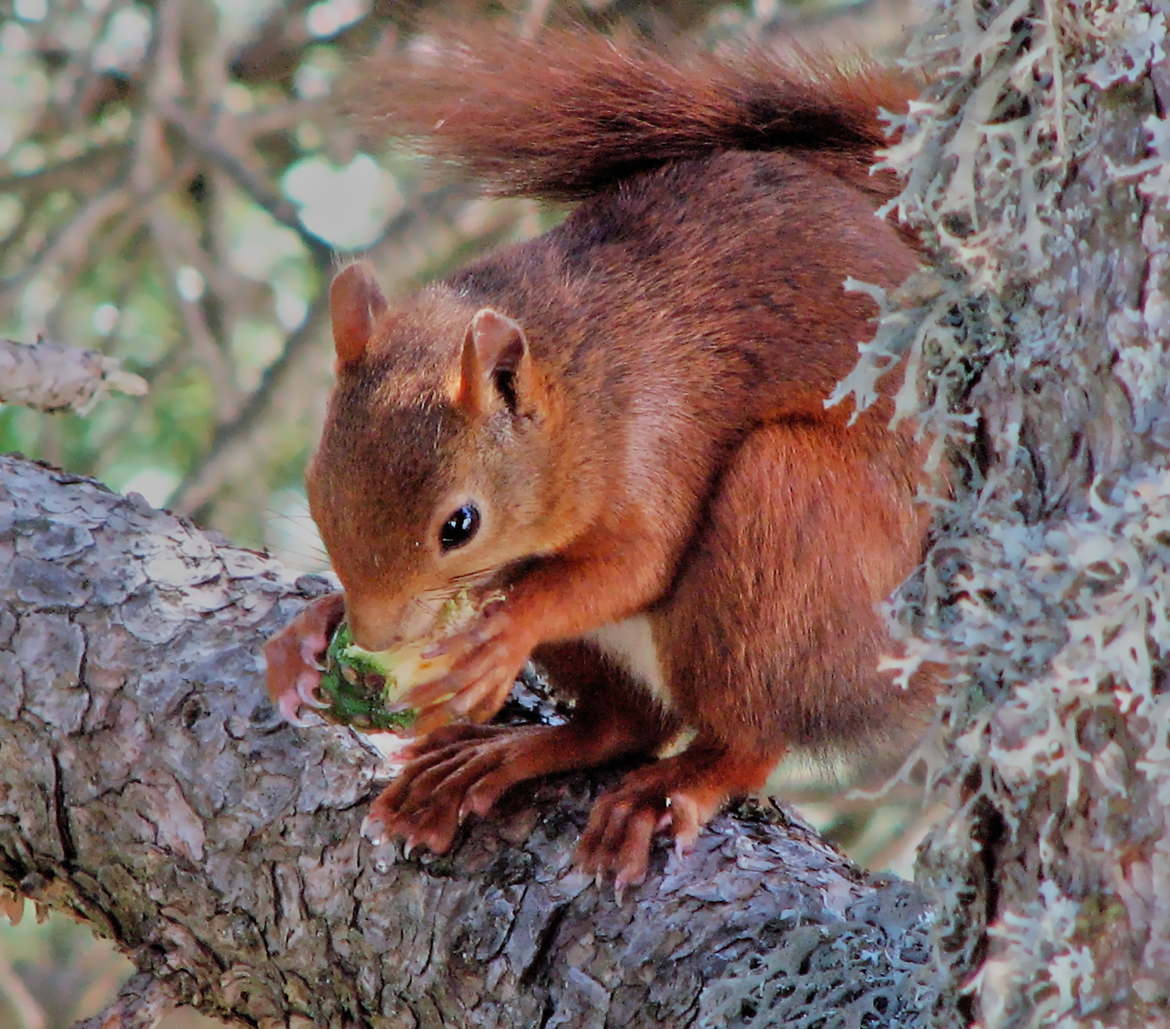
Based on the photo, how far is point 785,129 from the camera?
188 centimetres

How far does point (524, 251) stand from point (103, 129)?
169 cm

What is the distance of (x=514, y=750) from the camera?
166 centimetres

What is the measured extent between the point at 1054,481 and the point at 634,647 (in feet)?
3.22

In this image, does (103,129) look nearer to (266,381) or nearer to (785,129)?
(266,381)

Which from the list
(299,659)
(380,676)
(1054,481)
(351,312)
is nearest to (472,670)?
(380,676)

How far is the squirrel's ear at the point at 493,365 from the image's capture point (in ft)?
5.13

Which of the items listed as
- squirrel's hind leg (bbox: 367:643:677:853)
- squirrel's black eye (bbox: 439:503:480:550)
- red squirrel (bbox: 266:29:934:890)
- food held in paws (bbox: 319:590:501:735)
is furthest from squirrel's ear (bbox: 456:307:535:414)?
squirrel's hind leg (bbox: 367:643:677:853)

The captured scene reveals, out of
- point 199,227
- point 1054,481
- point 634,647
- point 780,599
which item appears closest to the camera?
point 1054,481

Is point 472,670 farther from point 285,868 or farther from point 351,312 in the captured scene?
point 351,312

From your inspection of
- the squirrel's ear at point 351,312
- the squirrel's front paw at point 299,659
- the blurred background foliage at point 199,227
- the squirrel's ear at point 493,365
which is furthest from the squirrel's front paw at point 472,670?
the blurred background foliage at point 199,227

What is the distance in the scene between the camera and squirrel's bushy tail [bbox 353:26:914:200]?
1.86 meters

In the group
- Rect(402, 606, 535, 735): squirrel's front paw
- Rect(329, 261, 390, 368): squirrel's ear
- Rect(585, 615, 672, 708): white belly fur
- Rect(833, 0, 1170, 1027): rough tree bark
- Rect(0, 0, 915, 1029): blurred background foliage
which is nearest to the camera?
Rect(833, 0, 1170, 1027): rough tree bark

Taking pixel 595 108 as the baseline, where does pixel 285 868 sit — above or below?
below

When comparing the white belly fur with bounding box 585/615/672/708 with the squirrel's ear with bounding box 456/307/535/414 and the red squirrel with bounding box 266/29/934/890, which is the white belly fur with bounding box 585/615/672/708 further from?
the squirrel's ear with bounding box 456/307/535/414
